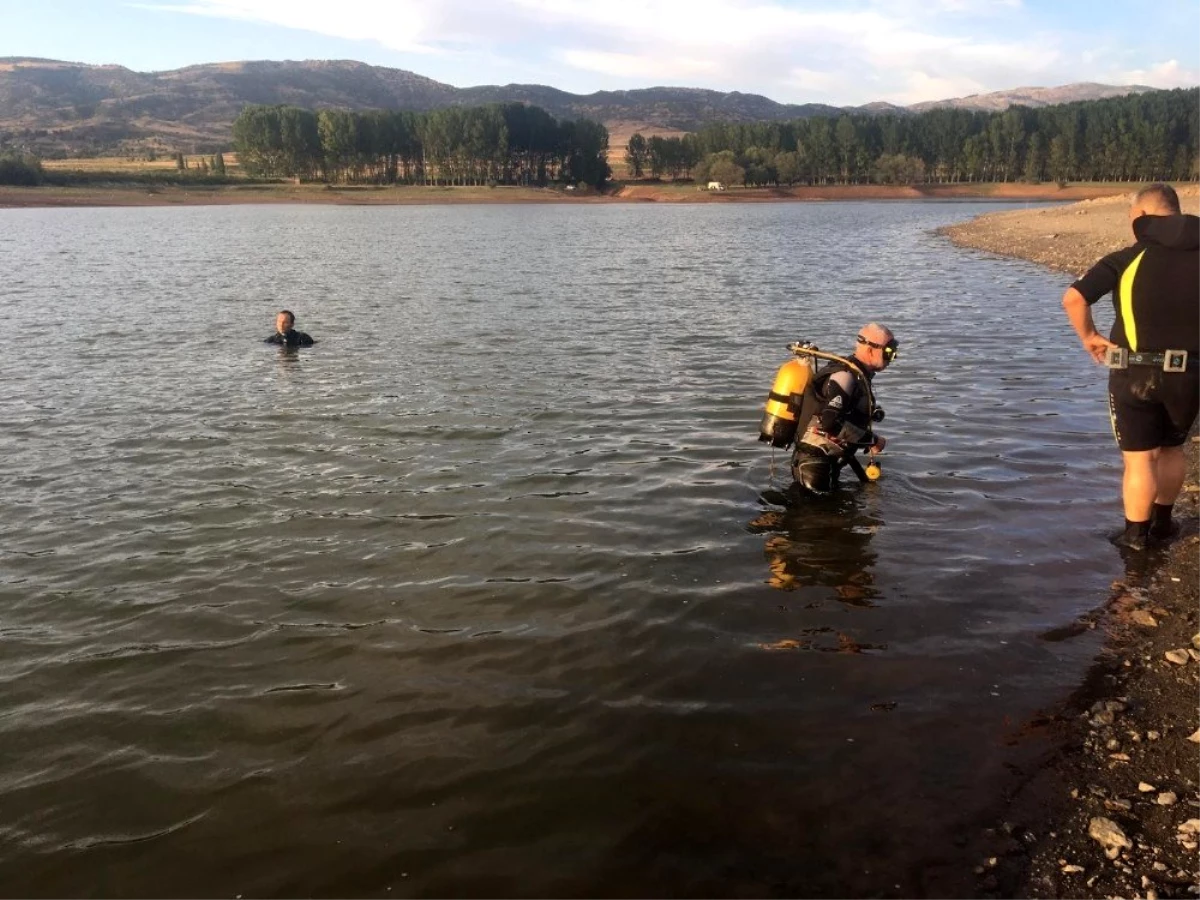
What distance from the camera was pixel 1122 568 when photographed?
7.91 meters

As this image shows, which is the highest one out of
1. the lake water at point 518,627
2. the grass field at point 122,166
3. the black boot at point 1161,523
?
the grass field at point 122,166

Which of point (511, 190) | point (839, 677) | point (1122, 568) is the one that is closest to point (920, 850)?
point (839, 677)

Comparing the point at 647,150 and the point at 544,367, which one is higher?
the point at 647,150

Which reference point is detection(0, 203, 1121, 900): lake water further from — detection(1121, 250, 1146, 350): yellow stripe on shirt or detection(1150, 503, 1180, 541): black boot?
detection(1121, 250, 1146, 350): yellow stripe on shirt

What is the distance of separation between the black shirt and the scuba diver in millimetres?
2205

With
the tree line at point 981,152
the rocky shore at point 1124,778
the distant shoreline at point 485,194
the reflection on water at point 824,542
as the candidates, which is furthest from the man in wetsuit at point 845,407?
the tree line at point 981,152

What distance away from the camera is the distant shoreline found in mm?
123169

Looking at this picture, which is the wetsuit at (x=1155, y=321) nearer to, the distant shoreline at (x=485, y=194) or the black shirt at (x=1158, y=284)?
the black shirt at (x=1158, y=284)

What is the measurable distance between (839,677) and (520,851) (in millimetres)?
2783

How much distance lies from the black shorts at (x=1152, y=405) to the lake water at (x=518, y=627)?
1209mm

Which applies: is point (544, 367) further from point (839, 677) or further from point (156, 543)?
point (839, 677)

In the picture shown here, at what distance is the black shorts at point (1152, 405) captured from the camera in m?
7.55

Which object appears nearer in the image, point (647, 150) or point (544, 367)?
point (544, 367)

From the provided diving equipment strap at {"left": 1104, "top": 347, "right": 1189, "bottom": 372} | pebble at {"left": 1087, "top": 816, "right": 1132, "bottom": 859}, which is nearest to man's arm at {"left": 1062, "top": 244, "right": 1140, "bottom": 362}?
diving equipment strap at {"left": 1104, "top": 347, "right": 1189, "bottom": 372}
